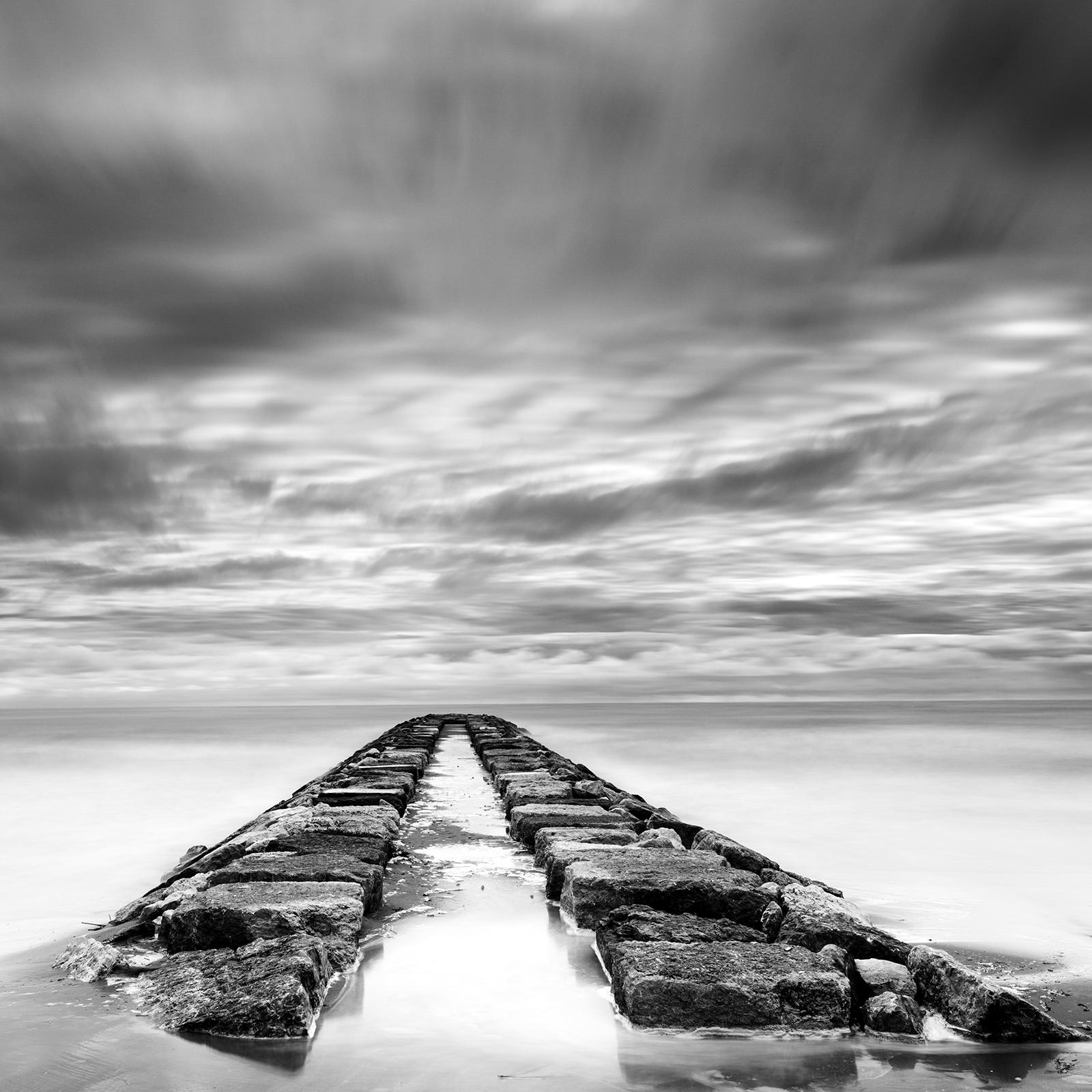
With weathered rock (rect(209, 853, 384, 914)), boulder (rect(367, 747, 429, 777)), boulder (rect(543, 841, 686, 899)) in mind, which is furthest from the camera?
boulder (rect(367, 747, 429, 777))

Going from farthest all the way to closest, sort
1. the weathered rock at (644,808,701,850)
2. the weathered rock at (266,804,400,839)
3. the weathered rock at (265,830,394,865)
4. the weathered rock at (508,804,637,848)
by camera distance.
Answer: the weathered rock at (644,808,701,850) → the weathered rock at (508,804,637,848) → the weathered rock at (266,804,400,839) → the weathered rock at (265,830,394,865)

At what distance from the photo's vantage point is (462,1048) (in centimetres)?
277

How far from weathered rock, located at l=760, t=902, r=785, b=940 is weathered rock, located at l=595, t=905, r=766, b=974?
194 mm

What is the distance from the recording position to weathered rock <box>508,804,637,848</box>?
5871mm

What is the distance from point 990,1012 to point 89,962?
114 inches

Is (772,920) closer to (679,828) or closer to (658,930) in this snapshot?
(658,930)

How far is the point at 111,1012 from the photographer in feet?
9.96

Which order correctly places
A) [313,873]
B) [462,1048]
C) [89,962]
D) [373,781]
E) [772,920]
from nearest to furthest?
[462,1048] → [89,962] → [772,920] → [313,873] → [373,781]

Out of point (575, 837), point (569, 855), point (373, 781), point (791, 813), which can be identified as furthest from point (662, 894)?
point (791, 813)

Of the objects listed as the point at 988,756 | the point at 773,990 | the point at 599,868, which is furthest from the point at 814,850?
the point at 988,756

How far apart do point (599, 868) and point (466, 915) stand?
1.94 ft

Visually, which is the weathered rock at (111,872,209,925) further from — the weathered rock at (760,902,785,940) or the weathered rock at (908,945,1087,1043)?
the weathered rock at (908,945,1087,1043)

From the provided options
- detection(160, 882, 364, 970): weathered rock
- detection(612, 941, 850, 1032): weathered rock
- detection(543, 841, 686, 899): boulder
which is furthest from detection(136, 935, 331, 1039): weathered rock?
detection(543, 841, 686, 899): boulder

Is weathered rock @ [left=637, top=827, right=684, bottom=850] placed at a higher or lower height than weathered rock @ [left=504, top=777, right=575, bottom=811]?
→ lower
